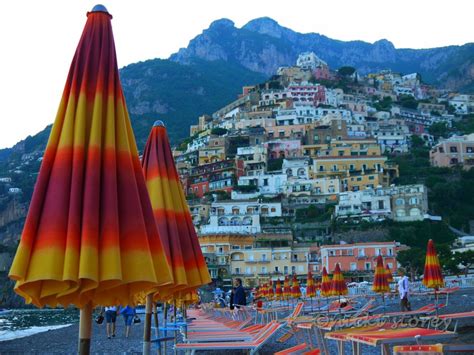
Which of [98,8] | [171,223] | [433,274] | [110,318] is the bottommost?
[110,318]

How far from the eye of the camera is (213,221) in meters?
67.2

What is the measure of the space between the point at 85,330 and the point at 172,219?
295cm

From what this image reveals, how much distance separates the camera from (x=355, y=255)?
187 feet

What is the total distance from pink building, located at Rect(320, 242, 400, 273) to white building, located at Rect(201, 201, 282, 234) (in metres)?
11.4

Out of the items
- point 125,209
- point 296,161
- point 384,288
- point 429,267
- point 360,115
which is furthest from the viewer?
point 360,115

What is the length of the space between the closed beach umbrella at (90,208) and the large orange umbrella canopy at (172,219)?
2.30 m

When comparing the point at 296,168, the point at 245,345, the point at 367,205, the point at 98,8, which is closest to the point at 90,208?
the point at 98,8

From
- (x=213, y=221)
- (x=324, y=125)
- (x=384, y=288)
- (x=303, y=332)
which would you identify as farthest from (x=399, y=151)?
(x=303, y=332)

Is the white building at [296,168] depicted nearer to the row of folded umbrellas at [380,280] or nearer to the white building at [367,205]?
the white building at [367,205]

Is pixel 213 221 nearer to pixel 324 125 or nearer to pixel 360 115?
pixel 324 125

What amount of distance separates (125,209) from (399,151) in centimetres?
8710

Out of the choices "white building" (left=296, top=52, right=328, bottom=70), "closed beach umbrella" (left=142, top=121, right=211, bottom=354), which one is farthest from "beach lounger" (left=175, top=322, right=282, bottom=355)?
"white building" (left=296, top=52, right=328, bottom=70)

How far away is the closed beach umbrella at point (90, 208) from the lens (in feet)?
12.3

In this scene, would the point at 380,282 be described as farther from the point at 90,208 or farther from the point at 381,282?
the point at 90,208
